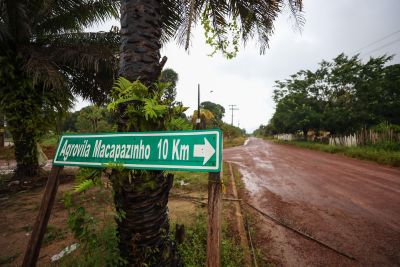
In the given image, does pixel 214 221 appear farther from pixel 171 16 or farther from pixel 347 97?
pixel 347 97

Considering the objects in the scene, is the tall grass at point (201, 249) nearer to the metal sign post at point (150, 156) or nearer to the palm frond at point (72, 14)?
the metal sign post at point (150, 156)

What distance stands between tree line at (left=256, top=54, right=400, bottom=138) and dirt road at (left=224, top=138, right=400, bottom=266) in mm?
11119

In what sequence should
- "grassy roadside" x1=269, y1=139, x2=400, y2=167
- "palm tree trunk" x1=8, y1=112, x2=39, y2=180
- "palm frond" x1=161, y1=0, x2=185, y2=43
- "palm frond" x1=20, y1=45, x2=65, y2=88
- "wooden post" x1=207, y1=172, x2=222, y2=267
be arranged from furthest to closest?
1. "grassy roadside" x1=269, y1=139, x2=400, y2=167
2. "palm tree trunk" x1=8, y1=112, x2=39, y2=180
3. "palm frond" x1=20, y1=45, x2=65, y2=88
4. "palm frond" x1=161, y1=0, x2=185, y2=43
5. "wooden post" x1=207, y1=172, x2=222, y2=267

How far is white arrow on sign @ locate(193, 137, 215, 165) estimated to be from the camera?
1.40 metres

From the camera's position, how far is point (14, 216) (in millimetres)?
4270

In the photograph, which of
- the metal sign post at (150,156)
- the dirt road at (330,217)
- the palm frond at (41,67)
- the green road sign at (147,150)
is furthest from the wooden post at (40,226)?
the palm frond at (41,67)

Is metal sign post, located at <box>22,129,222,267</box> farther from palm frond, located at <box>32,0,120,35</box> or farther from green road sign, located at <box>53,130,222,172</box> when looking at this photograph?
palm frond, located at <box>32,0,120,35</box>

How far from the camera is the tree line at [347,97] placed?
15.6 metres

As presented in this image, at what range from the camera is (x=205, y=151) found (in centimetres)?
142

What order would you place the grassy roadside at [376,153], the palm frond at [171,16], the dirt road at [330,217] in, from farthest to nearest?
the grassy roadside at [376,153] → the palm frond at [171,16] → the dirt road at [330,217]

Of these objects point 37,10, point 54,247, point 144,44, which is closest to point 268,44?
point 144,44

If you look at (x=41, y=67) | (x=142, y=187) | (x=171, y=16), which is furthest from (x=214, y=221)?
(x=41, y=67)

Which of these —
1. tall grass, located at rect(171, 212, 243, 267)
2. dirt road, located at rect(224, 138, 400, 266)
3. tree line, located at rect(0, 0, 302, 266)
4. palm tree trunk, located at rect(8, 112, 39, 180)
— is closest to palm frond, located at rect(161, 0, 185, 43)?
tree line, located at rect(0, 0, 302, 266)

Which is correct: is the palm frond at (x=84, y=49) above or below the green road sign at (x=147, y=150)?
above
